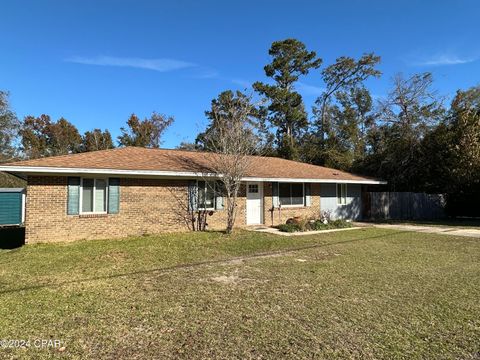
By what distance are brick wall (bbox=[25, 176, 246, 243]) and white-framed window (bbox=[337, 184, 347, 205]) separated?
745 centimetres

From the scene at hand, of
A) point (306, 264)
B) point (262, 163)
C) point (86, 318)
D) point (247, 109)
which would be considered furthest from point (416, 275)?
point (262, 163)

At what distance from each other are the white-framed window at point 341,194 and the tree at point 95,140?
38236 millimetres

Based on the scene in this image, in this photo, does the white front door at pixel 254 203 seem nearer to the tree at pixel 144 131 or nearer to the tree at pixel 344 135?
the tree at pixel 344 135

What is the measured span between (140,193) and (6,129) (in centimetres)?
3374

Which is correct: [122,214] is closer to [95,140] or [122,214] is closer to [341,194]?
Answer: [341,194]

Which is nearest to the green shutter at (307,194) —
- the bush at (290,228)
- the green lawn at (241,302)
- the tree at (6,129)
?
the bush at (290,228)

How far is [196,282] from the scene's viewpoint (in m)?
7.48

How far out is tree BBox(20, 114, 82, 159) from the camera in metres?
49.0

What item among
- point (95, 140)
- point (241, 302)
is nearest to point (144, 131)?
point (95, 140)

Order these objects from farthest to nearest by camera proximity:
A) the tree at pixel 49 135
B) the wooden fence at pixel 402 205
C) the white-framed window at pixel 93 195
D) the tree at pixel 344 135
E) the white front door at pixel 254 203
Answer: the tree at pixel 49 135 → the tree at pixel 344 135 → the wooden fence at pixel 402 205 → the white front door at pixel 254 203 → the white-framed window at pixel 93 195

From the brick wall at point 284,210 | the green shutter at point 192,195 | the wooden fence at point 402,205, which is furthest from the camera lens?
the wooden fence at point 402,205

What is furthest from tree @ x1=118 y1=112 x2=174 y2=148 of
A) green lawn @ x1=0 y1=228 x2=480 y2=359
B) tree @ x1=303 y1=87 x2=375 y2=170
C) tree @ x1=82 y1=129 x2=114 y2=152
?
green lawn @ x1=0 y1=228 x2=480 y2=359

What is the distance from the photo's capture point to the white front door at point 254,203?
58.3 feet

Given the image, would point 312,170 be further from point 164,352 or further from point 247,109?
point 164,352
